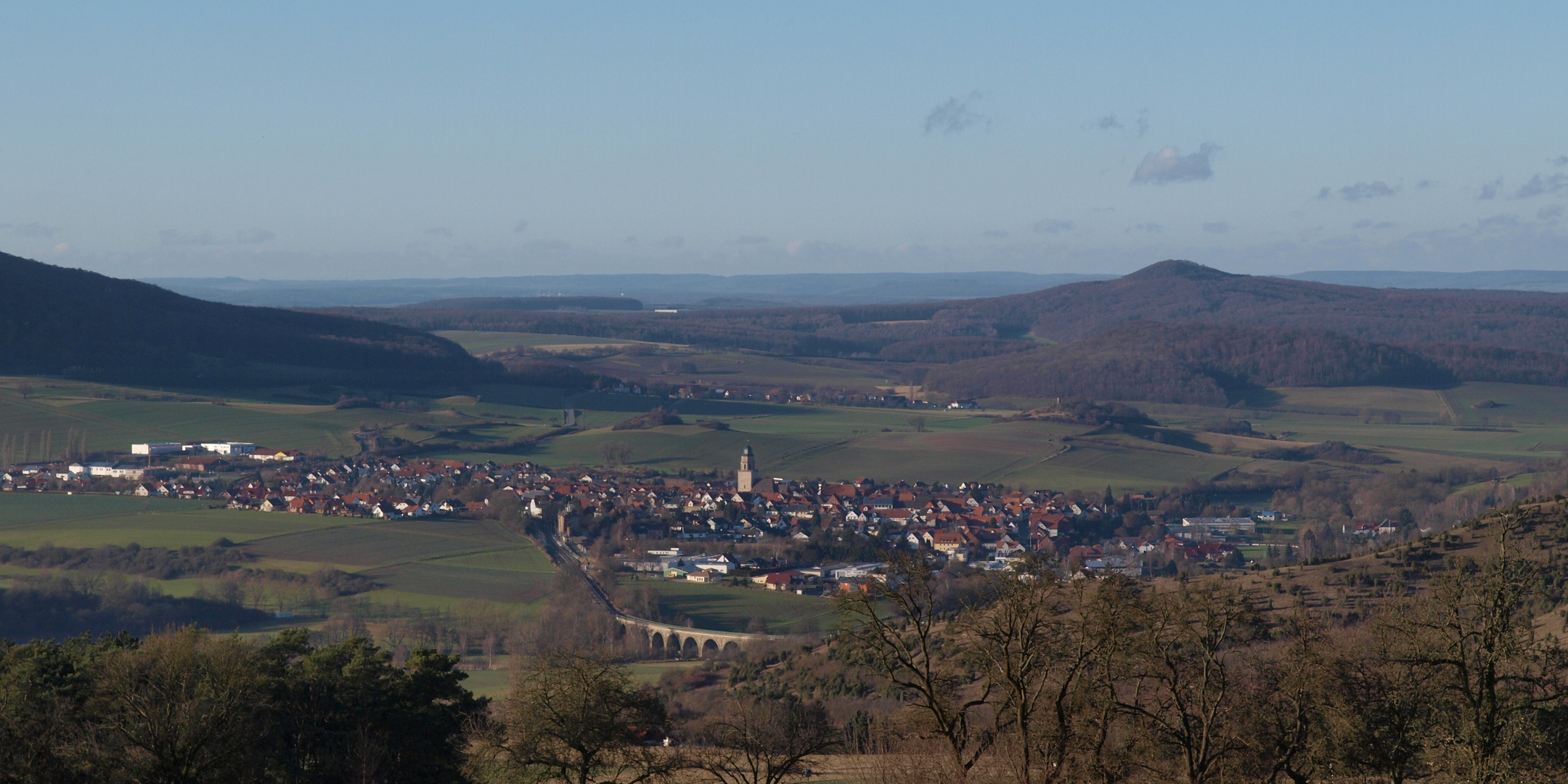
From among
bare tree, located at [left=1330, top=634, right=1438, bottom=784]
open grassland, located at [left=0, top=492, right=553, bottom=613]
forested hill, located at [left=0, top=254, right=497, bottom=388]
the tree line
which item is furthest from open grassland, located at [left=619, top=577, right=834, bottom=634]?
forested hill, located at [left=0, top=254, right=497, bottom=388]

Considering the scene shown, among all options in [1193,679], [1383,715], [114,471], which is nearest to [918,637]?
[1193,679]

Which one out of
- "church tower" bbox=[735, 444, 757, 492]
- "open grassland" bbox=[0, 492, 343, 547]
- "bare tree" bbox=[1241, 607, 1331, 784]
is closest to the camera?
"bare tree" bbox=[1241, 607, 1331, 784]

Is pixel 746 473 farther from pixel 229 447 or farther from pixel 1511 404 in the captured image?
pixel 1511 404

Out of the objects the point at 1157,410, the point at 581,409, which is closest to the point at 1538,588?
the point at 581,409

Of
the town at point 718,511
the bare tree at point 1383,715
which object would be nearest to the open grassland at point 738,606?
the town at point 718,511

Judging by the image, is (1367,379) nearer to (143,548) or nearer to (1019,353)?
(1019,353)

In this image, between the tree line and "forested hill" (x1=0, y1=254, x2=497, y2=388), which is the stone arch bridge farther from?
"forested hill" (x1=0, y1=254, x2=497, y2=388)

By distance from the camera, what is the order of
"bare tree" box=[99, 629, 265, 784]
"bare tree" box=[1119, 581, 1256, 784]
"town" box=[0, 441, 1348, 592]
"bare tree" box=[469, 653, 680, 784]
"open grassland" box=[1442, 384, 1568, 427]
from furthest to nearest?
"open grassland" box=[1442, 384, 1568, 427] < "town" box=[0, 441, 1348, 592] < "bare tree" box=[469, 653, 680, 784] < "bare tree" box=[1119, 581, 1256, 784] < "bare tree" box=[99, 629, 265, 784]
